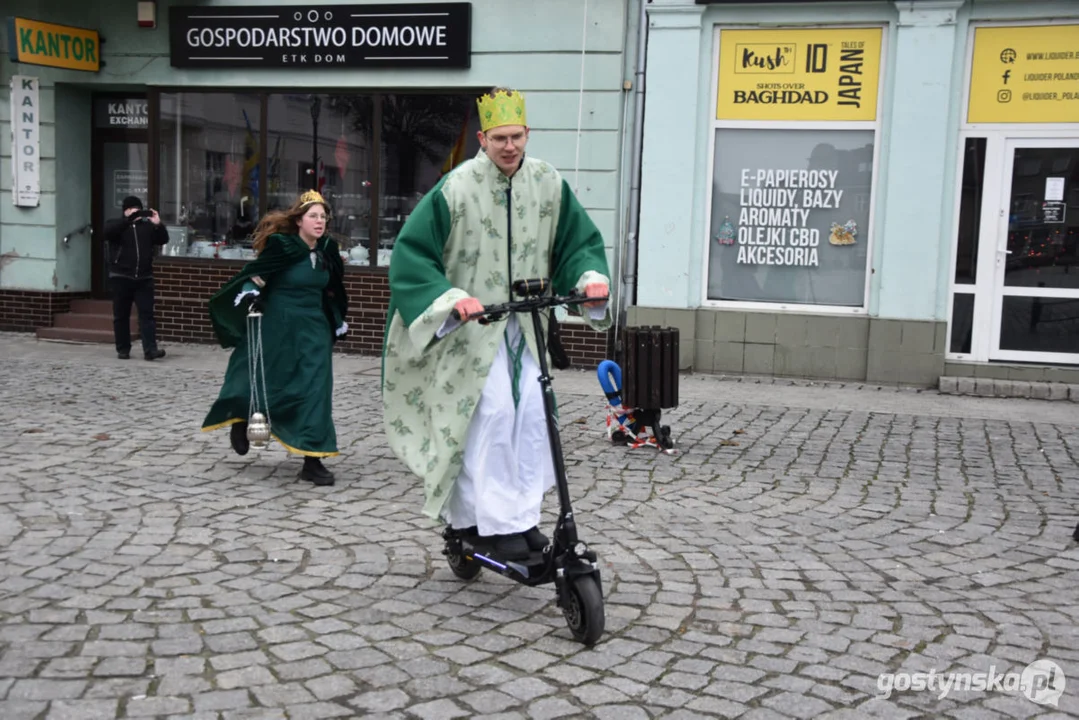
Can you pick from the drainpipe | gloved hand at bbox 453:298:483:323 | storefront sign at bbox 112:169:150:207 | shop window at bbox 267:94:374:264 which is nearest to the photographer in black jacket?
shop window at bbox 267:94:374:264

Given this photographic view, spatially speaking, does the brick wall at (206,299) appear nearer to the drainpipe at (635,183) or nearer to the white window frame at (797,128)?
the drainpipe at (635,183)

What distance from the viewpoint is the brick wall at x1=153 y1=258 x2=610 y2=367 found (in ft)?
41.3

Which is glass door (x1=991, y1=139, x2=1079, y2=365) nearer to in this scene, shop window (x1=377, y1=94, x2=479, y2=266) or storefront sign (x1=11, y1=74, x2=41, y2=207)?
A: shop window (x1=377, y1=94, x2=479, y2=266)

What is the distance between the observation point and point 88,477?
650cm

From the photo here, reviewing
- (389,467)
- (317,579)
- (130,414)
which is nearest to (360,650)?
(317,579)

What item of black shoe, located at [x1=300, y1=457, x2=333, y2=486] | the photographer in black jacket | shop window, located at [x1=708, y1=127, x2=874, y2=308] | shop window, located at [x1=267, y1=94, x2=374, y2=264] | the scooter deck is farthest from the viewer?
shop window, located at [x1=267, y1=94, x2=374, y2=264]

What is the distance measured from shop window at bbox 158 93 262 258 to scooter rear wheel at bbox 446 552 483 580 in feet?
30.6

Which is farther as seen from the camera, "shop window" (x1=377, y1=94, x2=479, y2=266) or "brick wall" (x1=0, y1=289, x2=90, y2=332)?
"brick wall" (x1=0, y1=289, x2=90, y2=332)

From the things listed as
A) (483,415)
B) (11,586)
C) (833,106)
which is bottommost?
(11,586)

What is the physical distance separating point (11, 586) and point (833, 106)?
8995 mm

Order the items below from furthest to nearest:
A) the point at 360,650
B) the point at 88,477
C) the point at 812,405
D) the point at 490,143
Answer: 1. the point at 812,405
2. the point at 88,477
3. the point at 490,143
4. the point at 360,650

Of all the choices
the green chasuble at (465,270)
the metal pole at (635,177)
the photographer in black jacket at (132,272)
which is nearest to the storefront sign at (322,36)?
the metal pole at (635,177)

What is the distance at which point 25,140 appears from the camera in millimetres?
13438

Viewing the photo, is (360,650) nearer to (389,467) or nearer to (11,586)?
(11,586)
